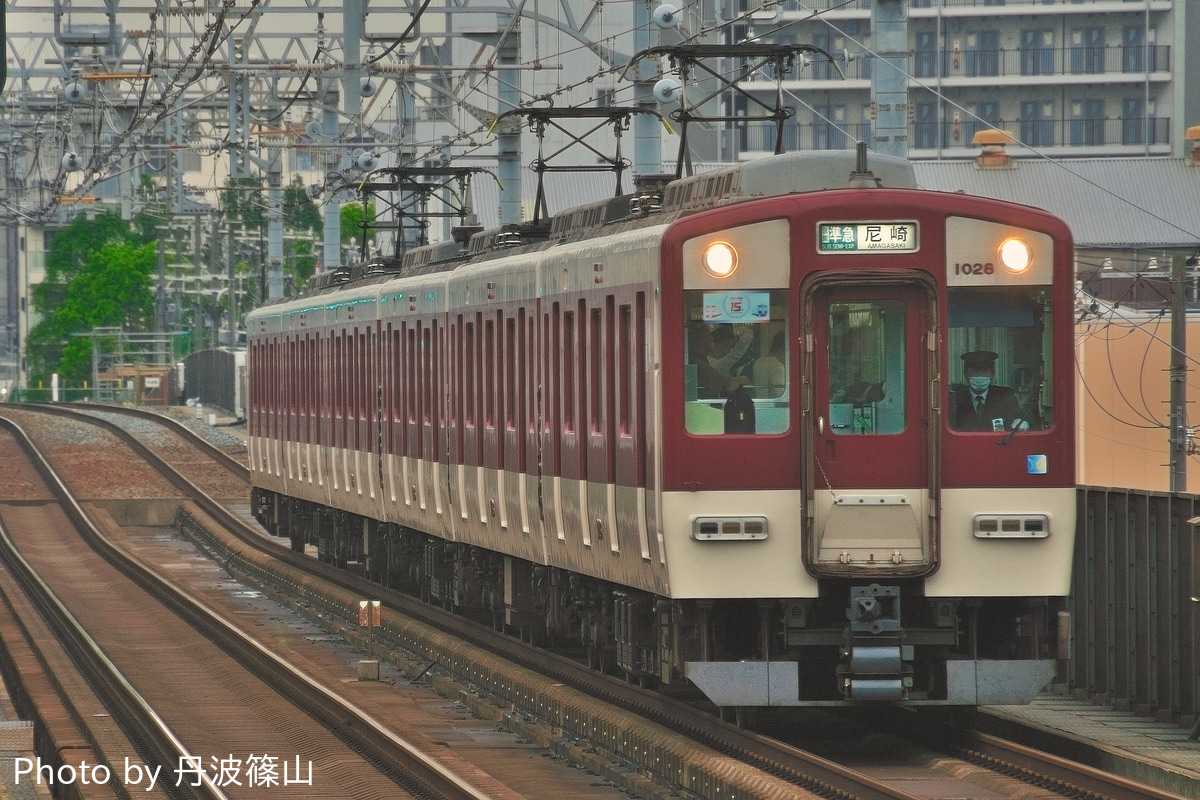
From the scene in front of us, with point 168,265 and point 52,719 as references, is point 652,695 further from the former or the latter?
point 168,265

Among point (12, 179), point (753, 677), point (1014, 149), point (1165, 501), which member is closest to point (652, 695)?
point (753, 677)

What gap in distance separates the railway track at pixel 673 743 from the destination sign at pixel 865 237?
8.35 feet

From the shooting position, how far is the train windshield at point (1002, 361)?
11.7 metres

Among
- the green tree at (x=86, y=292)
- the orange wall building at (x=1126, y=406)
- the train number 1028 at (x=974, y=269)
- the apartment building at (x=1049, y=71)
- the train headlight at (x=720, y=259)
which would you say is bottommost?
the orange wall building at (x=1126, y=406)

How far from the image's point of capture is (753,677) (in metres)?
11.6

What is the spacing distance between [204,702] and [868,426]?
6.86 m

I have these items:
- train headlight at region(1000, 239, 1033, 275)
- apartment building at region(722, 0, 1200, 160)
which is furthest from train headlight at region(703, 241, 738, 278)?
apartment building at region(722, 0, 1200, 160)

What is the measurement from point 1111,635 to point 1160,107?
61.1m

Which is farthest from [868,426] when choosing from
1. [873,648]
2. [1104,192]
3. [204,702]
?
[1104,192]

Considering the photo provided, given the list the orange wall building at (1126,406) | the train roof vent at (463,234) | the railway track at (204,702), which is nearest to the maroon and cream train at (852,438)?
the railway track at (204,702)

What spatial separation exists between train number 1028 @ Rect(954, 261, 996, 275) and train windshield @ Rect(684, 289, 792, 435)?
2.99 ft

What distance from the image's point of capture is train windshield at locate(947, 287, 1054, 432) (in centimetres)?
1167

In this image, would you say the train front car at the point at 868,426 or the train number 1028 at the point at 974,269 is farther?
the train number 1028 at the point at 974,269

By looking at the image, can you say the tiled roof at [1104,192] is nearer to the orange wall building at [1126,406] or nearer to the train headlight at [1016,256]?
the orange wall building at [1126,406]
